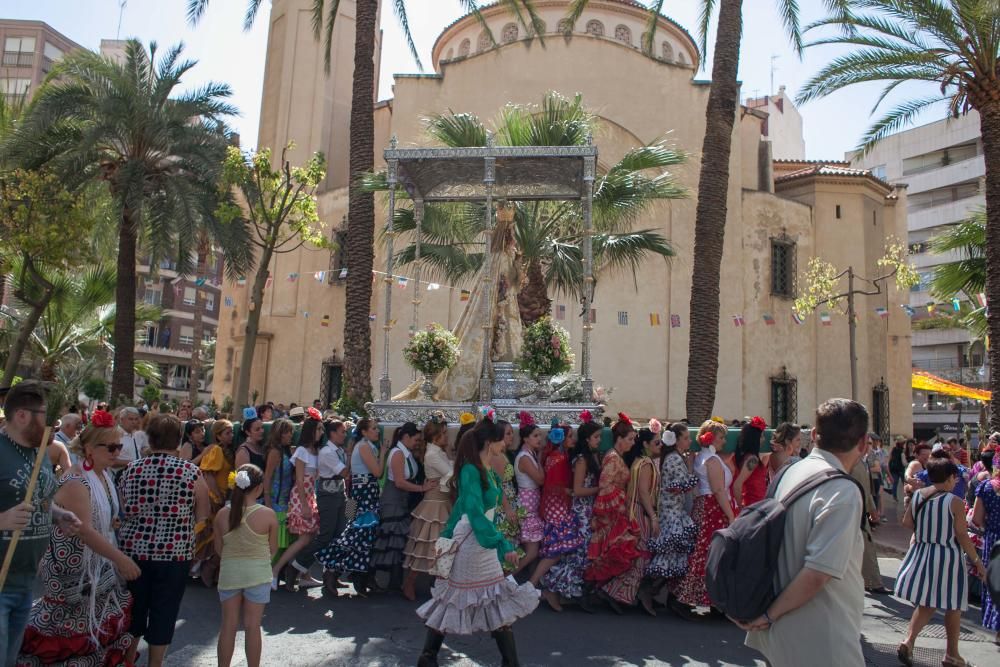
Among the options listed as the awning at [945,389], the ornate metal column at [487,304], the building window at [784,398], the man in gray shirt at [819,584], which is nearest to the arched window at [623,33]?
the building window at [784,398]

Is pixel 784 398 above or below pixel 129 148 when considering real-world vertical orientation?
below

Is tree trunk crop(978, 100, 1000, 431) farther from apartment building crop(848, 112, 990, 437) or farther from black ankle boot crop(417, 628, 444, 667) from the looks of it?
apartment building crop(848, 112, 990, 437)

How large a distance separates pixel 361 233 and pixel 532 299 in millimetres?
3188

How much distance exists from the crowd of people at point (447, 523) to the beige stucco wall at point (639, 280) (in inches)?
507

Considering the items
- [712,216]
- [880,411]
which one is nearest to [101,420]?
[712,216]

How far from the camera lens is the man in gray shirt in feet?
9.65

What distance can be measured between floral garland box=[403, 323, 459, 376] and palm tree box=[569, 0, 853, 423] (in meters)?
4.32

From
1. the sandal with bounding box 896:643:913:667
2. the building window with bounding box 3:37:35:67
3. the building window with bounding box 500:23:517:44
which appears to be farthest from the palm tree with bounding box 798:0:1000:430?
the building window with bounding box 3:37:35:67

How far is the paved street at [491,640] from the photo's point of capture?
19.4 ft

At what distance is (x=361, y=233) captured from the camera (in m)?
13.7

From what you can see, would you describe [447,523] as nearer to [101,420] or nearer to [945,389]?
[101,420]

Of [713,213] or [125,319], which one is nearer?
[713,213]

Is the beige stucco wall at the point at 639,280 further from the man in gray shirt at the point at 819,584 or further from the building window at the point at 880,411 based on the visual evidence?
the man in gray shirt at the point at 819,584

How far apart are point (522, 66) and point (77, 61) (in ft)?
39.2
